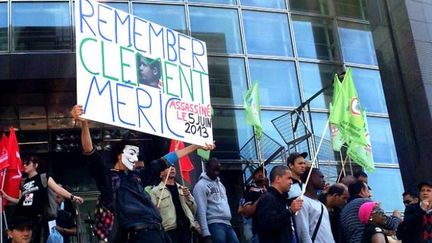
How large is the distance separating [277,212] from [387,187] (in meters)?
8.59

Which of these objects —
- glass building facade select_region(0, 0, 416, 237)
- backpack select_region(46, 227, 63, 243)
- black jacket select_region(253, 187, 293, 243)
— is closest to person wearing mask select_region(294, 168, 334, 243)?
black jacket select_region(253, 187, 293, 243)

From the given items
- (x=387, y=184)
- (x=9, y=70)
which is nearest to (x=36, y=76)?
(x=9, y=70)

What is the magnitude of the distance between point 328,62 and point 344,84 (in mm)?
4628

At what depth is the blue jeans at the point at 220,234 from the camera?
887 centimetres

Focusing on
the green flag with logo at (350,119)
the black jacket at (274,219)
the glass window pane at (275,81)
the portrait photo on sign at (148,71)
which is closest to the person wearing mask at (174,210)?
the portrait photo on sign at (148,71)

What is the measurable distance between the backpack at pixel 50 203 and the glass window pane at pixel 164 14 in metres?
6.24

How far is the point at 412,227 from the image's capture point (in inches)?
308

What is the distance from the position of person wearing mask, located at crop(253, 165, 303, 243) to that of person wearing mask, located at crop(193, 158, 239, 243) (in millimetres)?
2268

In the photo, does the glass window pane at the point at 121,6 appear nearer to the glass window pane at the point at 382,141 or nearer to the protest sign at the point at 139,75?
the glass window pane at the point at 382,141

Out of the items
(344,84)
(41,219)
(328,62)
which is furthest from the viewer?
(328,62)

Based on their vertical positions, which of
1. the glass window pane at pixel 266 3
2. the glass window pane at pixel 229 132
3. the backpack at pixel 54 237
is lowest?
the backpack at pixel 54 237

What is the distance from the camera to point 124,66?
6891 millimetres

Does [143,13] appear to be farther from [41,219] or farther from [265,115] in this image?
[41,219]

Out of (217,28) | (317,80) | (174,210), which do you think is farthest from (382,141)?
(174,210)
